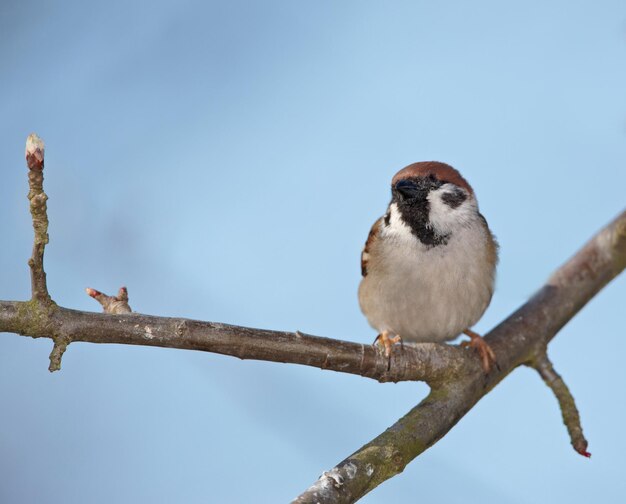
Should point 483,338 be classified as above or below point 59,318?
above

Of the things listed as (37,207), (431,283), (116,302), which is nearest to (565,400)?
(431,283)

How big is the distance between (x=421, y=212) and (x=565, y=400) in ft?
3.58

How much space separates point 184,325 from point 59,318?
353 mm

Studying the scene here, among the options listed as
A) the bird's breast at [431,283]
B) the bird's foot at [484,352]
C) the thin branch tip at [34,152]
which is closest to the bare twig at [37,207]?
the thin branch tip at [34,152]

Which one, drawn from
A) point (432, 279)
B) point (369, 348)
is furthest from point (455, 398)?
point (432, 279)

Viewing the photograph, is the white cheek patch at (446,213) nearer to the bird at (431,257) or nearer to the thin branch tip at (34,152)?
the bird at (431,257)

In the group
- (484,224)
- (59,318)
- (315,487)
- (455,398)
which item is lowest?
(315,487)

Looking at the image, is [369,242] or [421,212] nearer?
[421,212]

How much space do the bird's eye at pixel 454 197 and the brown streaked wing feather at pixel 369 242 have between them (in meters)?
0.39

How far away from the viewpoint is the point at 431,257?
3.74m

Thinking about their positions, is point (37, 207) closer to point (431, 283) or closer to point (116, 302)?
point (116, 302)

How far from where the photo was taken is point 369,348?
2711 millimetres

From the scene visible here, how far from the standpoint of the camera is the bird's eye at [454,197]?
3.82m

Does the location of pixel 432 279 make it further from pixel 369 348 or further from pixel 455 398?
pixel 369 348
